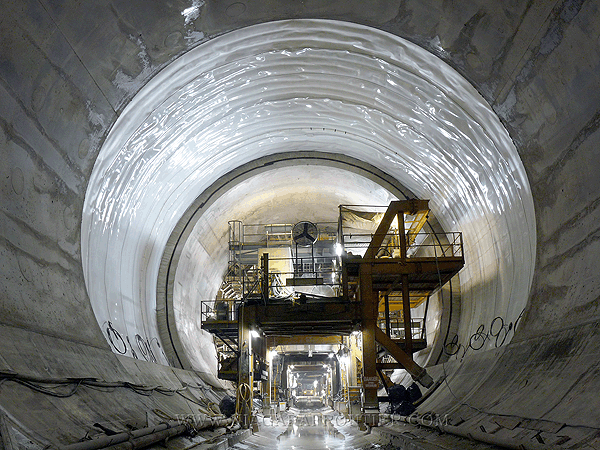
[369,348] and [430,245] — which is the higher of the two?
[430,245]

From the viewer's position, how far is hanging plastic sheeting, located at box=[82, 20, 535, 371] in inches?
435

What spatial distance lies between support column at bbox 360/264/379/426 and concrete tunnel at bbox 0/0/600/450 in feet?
2.91

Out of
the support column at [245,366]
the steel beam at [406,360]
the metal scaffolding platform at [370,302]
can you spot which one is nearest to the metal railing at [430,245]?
the metal scaffolding platform at [370,302]

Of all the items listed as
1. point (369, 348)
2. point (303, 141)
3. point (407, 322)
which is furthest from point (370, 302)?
Result: point (303, 141)

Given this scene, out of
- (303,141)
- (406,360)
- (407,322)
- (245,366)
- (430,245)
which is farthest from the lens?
(303,141)

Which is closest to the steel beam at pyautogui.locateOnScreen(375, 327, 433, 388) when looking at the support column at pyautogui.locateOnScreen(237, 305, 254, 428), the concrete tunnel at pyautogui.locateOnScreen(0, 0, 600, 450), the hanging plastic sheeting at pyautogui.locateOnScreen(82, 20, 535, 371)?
the concrete tunnel at pyautogui.locateOnScreen(0, 0, 600, 450)

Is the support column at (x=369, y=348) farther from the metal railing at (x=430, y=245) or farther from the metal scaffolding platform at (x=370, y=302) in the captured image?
the metal railing at (x=430, y=245)

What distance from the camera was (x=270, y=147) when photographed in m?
18.1

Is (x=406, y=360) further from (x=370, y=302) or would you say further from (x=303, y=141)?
(x=303, y=141)

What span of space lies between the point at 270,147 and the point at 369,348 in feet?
24.1

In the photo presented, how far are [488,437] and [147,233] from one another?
11.0m

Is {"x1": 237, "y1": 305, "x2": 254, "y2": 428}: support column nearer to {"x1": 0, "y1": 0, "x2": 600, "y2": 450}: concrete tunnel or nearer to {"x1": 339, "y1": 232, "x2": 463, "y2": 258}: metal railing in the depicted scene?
{"x1": 0, "y1": 0, "x2": 600, "y2": 450}: concrete tunnel

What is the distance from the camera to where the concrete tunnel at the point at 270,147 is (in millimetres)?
6883

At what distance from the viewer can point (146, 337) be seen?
594 inches
